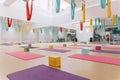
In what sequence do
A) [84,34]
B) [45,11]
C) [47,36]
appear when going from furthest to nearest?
1. [84,34]
2. [47,36]
3. [45,11]

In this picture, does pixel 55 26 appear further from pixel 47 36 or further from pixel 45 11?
pixel 47 36

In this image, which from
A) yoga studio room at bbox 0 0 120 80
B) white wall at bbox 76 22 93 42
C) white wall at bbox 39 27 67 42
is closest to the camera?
yoga studio room at bbox 0 0 120 80

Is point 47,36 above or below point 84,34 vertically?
below

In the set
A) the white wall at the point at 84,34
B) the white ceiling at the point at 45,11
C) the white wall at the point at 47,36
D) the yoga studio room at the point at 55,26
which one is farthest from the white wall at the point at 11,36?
the white wall at the point at 84,34

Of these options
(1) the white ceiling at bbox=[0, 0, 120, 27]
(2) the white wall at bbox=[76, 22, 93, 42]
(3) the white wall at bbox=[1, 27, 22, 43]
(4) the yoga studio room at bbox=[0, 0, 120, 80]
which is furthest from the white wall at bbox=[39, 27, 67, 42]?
(1) the white ceiling at bbox=[0, 0, 120, 27]

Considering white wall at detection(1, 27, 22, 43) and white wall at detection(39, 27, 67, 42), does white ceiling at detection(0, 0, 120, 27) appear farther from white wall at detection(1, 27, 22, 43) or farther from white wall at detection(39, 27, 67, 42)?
white wall at detection(1, 27, 22, 43)

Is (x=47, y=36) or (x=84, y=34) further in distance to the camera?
(x=84, y=34)

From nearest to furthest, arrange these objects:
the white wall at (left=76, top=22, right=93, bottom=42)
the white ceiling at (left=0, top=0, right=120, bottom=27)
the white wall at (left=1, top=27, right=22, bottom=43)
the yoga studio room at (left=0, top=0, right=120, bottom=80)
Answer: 1. the yoga studio room at (left=0, top=0, right=120, bottom=80)
2. the white ceiling at (left=0, top=0, right=120, bottom=27)
3. the white wall at (left=1, top=27, right=22, bottom=43)
4. the white wall at (left=76, top=22, right=93, bottom=42)

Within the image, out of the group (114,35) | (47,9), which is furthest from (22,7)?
(114,35)

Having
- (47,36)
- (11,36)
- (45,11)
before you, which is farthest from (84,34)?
(11,36)

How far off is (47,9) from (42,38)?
342cm

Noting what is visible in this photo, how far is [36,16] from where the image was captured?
279 inches

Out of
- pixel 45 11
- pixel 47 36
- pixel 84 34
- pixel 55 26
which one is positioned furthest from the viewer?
pixel 84 34

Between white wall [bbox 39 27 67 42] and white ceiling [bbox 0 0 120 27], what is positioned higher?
white ceiling [bbox 0 0 120 27]
